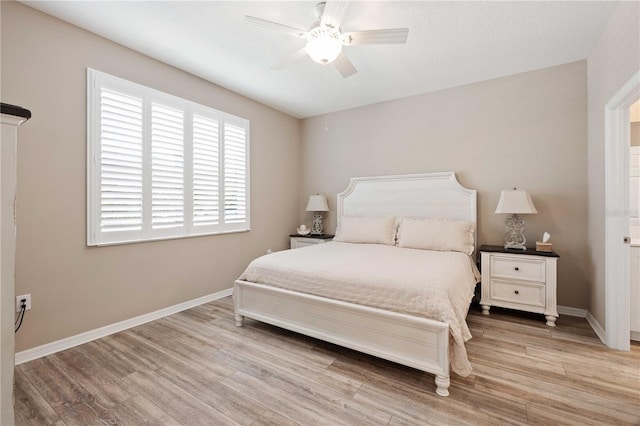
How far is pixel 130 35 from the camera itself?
2.54 meters

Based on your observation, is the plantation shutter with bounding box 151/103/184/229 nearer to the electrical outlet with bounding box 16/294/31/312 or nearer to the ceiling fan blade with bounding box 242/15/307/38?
the electrical outlet with bounding box 16/294/31/312

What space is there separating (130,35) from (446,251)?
12.2 feet

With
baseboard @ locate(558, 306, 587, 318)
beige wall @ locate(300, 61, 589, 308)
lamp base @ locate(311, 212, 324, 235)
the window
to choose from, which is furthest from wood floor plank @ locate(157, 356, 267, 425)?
baseboard @ locate(558, 306, 587, 318)

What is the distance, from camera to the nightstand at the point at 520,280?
107 inches

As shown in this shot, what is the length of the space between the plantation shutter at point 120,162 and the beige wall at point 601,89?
13.0ft

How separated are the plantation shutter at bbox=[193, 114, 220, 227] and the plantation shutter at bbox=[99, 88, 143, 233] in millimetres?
628

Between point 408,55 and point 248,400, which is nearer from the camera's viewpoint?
point 248,400

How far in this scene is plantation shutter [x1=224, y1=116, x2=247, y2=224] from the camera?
12.2 ft

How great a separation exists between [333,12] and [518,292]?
120 inches

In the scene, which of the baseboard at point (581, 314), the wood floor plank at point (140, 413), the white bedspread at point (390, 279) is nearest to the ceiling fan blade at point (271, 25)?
the white bedspread at point (390, 279)

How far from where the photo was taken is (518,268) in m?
2.87

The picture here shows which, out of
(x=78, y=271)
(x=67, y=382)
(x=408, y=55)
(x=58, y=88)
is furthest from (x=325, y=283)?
(x=58, y=88)

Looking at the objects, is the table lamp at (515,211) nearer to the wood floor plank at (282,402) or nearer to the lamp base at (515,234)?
the lamp base at (515,234)

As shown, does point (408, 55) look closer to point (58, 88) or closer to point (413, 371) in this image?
point (413, 371)
